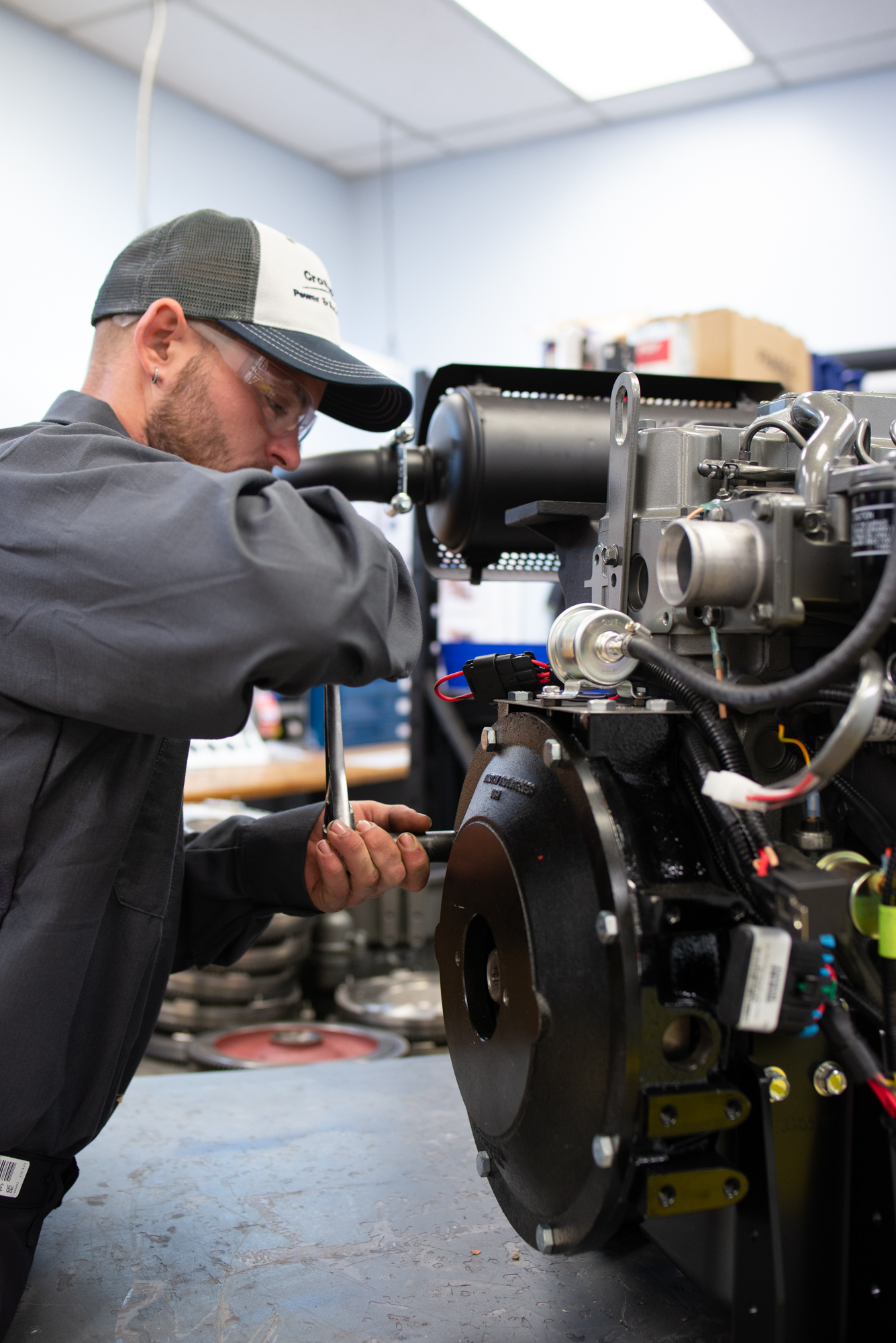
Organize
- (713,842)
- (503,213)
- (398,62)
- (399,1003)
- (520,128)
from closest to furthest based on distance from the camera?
(713,842), (399,1003), (398,62), (520,128), (503,213)

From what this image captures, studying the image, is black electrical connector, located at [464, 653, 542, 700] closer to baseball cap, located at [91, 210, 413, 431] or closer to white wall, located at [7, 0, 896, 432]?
baseball cap, located at [91, 210, 413, 431]

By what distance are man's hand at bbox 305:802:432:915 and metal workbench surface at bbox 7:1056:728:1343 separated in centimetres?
27

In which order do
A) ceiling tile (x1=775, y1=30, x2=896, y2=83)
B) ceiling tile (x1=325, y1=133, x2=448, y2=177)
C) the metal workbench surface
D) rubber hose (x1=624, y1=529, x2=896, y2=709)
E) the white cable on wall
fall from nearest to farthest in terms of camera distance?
rubber hose (x1=624, y1=529, x2=896, y2=709) → the metal workbench surface → the white cable on wall → ceiling tile (x1=775, y1=30, x2=896, y2=83) → ceiling tile (x1=325, y1=133, x2=448, y2=177)

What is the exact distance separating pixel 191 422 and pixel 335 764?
355 millimetres

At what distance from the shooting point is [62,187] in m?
3.24

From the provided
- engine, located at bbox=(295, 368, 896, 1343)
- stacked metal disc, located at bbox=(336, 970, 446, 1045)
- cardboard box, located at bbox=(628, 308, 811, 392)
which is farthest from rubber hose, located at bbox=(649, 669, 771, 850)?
stacked metal disc, located at bbox=(336, 970, 446, 1045)

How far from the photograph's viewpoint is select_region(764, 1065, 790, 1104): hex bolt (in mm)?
653

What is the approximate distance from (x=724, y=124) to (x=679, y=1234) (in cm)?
376

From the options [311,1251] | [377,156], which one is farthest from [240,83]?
[311,1251]

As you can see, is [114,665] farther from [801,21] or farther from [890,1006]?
[801,21]

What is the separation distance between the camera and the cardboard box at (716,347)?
6.89ft

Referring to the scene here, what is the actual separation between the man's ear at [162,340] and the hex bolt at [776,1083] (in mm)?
780

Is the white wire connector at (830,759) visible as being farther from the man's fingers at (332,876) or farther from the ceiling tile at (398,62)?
the ceiling tile at (398,62)

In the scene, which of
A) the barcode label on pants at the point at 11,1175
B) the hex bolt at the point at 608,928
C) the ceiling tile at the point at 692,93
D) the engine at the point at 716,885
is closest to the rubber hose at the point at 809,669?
the engine at the point at 716,885
